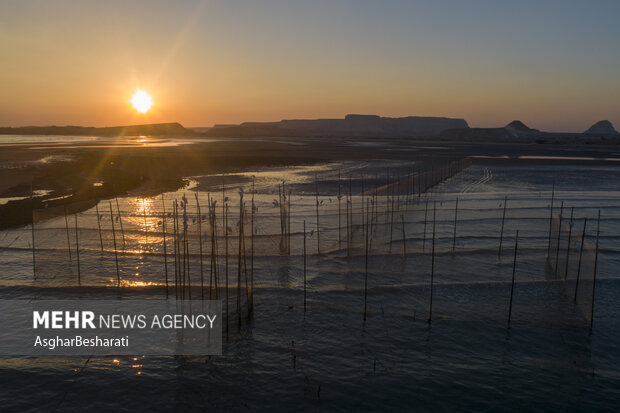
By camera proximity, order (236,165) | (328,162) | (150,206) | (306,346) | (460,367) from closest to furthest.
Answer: (460,367) < (306,346) < (150,206) < (236,165) < (328,162)

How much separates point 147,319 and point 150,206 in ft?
36.0

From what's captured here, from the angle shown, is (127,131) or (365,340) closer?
(365,340)

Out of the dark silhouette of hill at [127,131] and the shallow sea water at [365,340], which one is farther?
the dark silhouette of hill at [127,131]

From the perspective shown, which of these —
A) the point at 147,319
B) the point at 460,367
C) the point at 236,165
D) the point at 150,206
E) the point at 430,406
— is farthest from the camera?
the point at 236,165

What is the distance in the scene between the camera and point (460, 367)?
6.92m

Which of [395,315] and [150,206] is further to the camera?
[150,206]

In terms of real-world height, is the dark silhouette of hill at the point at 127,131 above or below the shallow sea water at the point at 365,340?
above

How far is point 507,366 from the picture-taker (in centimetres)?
696

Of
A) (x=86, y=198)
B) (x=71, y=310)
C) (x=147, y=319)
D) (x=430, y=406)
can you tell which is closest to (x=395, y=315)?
(x=430, y=406)

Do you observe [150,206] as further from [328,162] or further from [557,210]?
[328,162]

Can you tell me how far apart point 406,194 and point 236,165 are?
18.7 meters

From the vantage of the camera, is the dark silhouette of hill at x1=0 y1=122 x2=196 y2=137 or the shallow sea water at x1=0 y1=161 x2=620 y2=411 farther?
the dark silhouette of hill at x1=0 y1=122 x2=196 y2=137

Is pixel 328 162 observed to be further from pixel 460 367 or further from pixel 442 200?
pixel 460 367

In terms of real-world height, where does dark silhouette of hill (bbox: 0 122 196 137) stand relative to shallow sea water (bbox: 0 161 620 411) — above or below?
above
